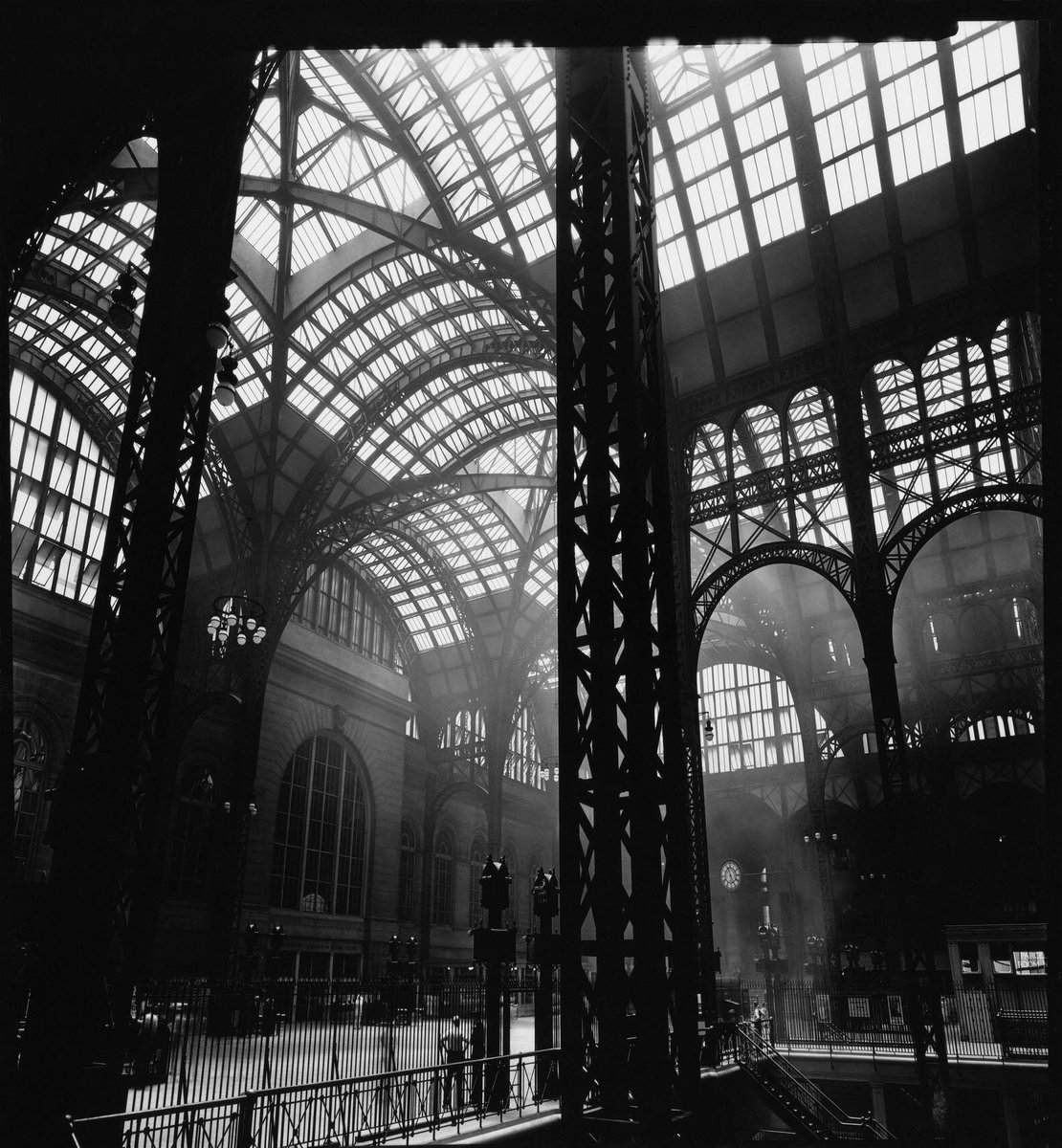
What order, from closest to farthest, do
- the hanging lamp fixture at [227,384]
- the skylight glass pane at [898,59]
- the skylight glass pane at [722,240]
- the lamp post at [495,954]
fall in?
the hanging lamp fixture at [227,384], the lamp post at [495,954], the skylight glass pane at [898,59], the skylight glass pane at [722,240]

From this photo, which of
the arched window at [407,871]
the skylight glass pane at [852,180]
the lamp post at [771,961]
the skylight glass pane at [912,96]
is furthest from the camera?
the arched window at [407,871]

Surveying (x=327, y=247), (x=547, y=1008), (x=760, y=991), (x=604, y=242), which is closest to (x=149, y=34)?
(x=604, y=242)

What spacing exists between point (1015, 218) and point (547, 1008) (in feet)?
62.6

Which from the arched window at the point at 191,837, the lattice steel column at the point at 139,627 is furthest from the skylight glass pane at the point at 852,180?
the arched window at the point at 191,837

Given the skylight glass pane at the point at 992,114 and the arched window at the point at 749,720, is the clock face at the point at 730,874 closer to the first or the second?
the arched window at the point at 749,720

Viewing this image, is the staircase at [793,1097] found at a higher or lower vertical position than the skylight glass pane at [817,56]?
lower

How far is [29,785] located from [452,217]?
19.8m

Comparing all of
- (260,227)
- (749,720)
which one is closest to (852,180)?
(260,227)

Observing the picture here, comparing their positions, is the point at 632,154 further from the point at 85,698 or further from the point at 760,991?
the point at 760,991

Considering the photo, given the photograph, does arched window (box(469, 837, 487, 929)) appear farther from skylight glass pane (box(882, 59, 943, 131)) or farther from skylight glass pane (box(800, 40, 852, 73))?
skylight glass pane (box(800, 40, 852, 73))

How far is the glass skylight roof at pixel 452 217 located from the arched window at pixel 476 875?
72.3 feet

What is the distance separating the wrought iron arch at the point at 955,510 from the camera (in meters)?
18.1

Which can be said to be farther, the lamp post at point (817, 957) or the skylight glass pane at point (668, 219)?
the lamp post at point (817, 957)

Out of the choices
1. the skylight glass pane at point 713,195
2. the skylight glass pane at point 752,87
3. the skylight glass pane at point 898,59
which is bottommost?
the skylight glass pane at point 713,195
